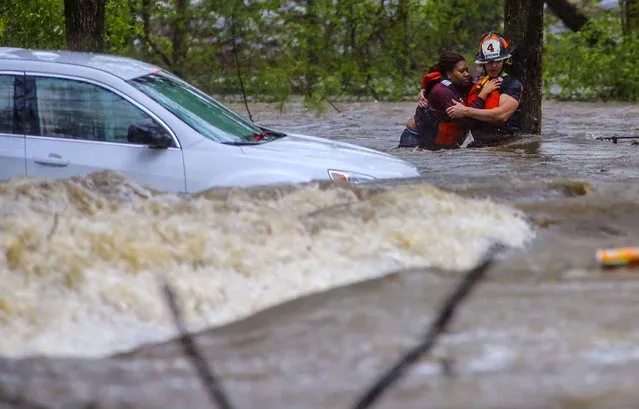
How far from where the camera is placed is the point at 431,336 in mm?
4758

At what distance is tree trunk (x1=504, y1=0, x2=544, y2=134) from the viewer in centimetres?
1216

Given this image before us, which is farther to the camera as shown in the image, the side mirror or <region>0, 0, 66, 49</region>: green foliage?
<region>0, 0, 66, 49</region>: green foliage

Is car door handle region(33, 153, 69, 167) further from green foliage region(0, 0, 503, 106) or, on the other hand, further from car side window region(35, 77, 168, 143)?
green foliage region(0, 0, 503, 106)

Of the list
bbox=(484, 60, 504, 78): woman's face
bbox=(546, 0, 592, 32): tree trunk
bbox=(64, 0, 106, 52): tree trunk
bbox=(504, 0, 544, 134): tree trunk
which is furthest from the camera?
bbox=(546, 0, 592, 32): tree trunk

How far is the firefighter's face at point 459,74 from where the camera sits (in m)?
10.9

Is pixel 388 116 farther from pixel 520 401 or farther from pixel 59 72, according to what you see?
pixel 520 401

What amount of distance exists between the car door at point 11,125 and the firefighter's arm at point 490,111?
4319 mm

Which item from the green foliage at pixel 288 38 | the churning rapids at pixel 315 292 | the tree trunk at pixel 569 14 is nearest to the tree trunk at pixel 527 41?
the green foliage at pixel 288 38

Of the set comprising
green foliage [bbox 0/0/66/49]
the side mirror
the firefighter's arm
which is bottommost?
the firefighter's arm

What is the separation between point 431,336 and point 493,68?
6.51 metres

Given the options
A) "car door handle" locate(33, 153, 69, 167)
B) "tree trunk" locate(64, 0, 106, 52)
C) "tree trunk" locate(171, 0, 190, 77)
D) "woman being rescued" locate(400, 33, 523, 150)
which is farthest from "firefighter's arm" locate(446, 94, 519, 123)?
"tree trunk" locate(171, 0, 190, 77)

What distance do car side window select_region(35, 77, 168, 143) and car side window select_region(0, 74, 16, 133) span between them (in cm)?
18

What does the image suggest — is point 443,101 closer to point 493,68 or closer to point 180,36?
point 493,68

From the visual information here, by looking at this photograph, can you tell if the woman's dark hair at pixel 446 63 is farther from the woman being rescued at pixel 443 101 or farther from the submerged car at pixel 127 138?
the submerged car at pixel 127 138
